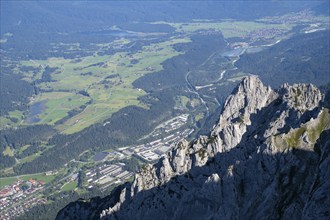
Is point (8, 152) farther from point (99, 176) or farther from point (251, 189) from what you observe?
point (251, 189)

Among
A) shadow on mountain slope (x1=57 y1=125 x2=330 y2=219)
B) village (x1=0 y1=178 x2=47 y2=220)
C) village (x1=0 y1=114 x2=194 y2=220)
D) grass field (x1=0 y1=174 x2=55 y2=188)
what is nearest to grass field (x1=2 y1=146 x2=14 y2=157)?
grass field (x1=0 y1=174 x2=55 y2=188)

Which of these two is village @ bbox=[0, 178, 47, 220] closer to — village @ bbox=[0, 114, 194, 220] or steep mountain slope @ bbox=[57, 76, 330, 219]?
village @ bbox=[0, 114, 194, 220]

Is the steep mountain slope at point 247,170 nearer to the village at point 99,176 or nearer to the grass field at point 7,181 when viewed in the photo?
the village at point 99,176

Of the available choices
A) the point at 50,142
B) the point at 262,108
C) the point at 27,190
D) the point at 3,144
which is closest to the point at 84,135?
the point at 50,142

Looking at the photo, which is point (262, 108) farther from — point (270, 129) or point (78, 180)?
point (78, 180)

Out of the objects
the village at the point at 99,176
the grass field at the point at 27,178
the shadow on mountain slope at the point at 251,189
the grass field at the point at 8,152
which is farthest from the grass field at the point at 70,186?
the shadow on mountain slope at the point at 251,189

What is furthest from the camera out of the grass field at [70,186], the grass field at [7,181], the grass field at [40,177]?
the grass field at [40,177]

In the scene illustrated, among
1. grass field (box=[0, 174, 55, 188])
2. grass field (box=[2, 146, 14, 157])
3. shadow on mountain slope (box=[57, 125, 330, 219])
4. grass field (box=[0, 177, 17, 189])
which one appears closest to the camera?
shadow on mountain slope (box=[57, 125, 330, 219])

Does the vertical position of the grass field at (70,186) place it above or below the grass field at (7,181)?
above
